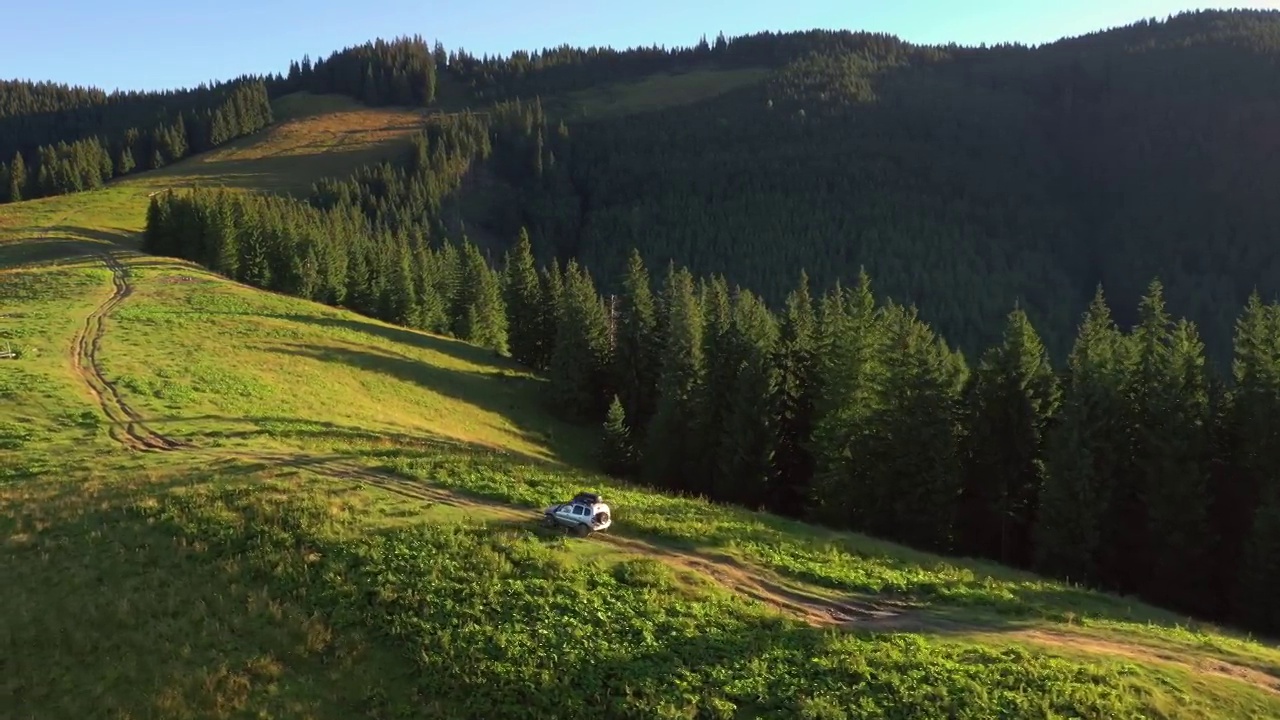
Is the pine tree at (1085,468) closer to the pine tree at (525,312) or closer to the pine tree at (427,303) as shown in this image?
the pine tree at (525,312)

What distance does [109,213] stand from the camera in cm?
12838

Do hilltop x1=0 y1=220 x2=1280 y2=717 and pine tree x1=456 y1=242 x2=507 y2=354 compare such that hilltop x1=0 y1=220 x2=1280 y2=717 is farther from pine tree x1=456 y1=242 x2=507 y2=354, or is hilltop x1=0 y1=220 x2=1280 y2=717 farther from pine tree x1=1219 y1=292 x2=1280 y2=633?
pine tree x1=456 y1=242 x2=507 y2=354

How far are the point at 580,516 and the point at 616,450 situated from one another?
100 feet

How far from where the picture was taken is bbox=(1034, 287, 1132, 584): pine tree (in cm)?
3625

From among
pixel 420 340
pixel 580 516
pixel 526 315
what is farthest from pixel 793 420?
pixel 526 315

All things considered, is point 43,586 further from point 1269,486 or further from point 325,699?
point 1269,486

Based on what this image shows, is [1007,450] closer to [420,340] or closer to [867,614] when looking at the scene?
[867,614]

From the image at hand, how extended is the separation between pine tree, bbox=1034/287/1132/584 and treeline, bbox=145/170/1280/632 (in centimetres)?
10

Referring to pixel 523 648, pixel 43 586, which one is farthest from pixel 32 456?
pixel 523 648

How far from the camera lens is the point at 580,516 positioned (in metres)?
25.2

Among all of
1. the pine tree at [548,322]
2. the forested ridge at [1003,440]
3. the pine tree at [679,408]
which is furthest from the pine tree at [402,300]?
the forested ridge at [1003,440]

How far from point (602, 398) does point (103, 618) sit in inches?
2031

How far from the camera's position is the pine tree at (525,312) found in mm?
86125

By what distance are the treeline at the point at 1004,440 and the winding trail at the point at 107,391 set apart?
29128 mm
